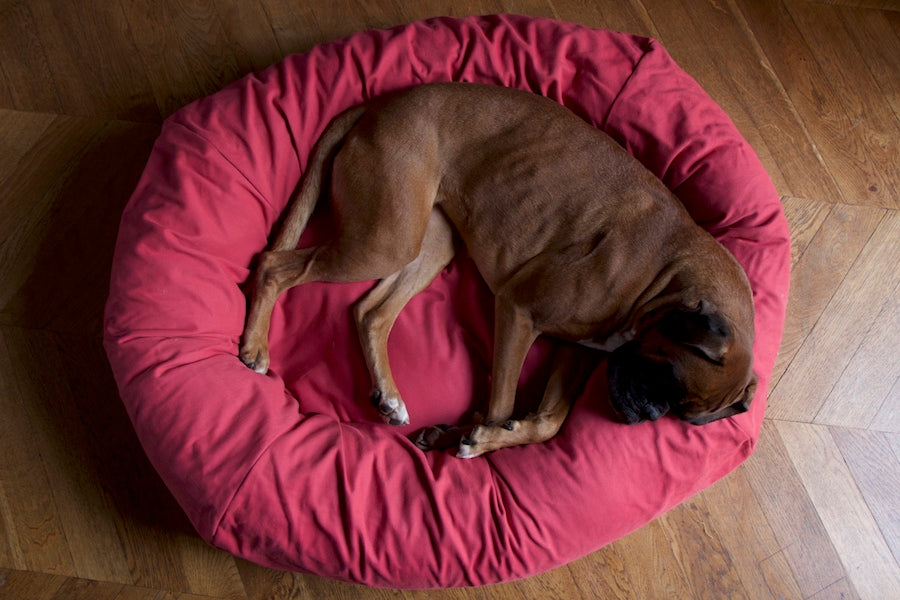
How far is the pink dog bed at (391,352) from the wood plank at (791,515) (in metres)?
0.44

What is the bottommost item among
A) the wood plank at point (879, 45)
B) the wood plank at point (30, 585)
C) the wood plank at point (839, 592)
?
the wood plank at point (839, 592)

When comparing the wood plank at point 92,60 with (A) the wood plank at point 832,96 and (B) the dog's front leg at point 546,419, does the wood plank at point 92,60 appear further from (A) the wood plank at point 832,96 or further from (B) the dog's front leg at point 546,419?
(A) the wood plank at point 832,96

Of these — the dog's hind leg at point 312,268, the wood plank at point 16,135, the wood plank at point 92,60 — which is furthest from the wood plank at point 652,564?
the wood plank at point 16,135

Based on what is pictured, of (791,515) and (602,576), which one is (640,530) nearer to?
(602,576)

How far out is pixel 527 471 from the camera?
2705 mm

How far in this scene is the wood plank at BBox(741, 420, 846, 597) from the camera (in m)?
3.20

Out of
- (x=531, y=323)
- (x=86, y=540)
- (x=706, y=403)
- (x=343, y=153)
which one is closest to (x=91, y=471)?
(x=86, y=540)

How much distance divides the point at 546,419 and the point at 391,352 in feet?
2.16

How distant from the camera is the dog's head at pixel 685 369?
96.9 inches

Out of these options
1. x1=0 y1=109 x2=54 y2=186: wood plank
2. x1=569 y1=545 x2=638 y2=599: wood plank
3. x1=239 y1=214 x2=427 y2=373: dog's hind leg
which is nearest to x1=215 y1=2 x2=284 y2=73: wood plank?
x1=0 y1=109 x2=54 y2=186: wood plank

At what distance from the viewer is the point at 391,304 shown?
3105mm

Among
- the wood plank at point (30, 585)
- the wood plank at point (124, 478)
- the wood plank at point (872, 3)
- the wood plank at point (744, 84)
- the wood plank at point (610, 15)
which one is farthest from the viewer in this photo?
the wood plank at point (872, 3)

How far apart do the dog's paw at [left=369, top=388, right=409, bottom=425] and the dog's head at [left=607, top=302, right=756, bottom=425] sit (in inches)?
30.2

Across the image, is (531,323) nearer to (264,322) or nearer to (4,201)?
(264,322)
